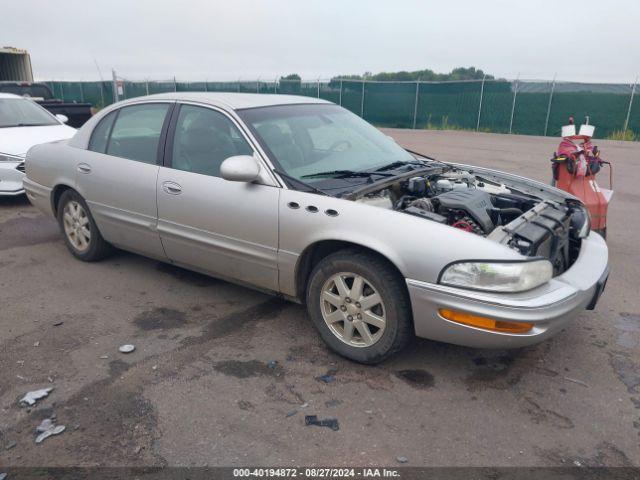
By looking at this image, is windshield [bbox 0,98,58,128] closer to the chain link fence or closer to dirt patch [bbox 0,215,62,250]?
dirt patch [bbox 0,215,62,250]

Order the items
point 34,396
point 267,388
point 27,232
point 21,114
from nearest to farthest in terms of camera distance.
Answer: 1. point 34,396
2. point 267,388
3. point 27,232
4. point 21,114

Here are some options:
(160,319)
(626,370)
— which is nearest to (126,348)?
(160,319)

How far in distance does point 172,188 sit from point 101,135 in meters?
1.28

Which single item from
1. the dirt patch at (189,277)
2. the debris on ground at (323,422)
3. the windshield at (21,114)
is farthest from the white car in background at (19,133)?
the debris on ground at (323,422)

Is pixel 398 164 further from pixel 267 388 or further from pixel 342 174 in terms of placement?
pixel 267 388

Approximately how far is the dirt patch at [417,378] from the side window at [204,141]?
72.4 inches

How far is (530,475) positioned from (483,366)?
103 centimetres

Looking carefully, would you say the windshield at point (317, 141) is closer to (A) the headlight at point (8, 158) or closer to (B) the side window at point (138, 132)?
(B) the side window at point (138, 132)

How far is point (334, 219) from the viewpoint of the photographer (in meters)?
3.32

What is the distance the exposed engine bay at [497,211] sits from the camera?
130 inches

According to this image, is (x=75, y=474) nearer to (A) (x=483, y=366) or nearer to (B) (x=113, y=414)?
(B) (x=113, y=414)

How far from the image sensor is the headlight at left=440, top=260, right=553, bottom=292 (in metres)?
2.88

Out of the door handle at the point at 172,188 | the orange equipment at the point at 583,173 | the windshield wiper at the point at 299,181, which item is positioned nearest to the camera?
the windshield wiper at the point at 299,181

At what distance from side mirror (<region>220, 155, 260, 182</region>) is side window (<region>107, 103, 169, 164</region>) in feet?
3.51
